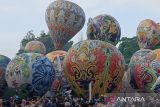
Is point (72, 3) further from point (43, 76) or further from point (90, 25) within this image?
point (43, 76)

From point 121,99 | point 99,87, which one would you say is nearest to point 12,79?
point 99,87

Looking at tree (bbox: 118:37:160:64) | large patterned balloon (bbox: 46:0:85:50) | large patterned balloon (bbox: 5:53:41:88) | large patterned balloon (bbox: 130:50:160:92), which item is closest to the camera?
large patterned balloon (bbox: 5:53:41:88)

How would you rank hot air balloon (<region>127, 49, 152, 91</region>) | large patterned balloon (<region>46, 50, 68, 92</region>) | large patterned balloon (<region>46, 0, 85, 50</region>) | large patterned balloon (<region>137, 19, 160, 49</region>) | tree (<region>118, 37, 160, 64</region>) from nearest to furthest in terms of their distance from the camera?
large patterned balloon (<region>46, 50, 68, 92</region>)
hot air balloon (<region>127, 49, 152, 91</region>)
large patterned balloon (<region>46, 0, 85, 50</region>)
large patterned balloon (<region>137, 19, 160, 49</region>)
tree (<region>118, 37, 160, 64</region>)

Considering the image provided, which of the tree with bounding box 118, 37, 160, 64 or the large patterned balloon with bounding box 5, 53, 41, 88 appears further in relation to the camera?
the tree with bounding box 118, 37, 160, 64

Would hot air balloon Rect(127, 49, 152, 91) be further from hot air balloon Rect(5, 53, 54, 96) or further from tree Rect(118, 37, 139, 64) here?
tree Rect(118, 37, 139, 64)

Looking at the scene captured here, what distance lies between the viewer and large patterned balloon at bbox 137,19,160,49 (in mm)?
36938

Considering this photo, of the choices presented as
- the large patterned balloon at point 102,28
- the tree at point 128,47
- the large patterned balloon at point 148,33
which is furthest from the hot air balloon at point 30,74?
the tree at point 128,47

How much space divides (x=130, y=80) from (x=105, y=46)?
6.01 metres

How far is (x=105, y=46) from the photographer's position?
70.1ft

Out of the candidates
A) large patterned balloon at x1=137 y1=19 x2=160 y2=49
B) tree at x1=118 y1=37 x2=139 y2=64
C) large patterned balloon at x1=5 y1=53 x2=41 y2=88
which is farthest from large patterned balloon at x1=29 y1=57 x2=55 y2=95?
tree at x1=118 y1=37 x2=139 y2=64

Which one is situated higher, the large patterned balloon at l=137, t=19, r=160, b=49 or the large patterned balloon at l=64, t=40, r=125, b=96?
the large patterned balloon at l=137, t=19, r=160, b=49

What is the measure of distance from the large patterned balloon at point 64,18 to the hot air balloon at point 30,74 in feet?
28.2

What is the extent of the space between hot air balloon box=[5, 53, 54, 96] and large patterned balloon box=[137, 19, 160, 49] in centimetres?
1530

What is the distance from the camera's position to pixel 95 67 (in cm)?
2073
